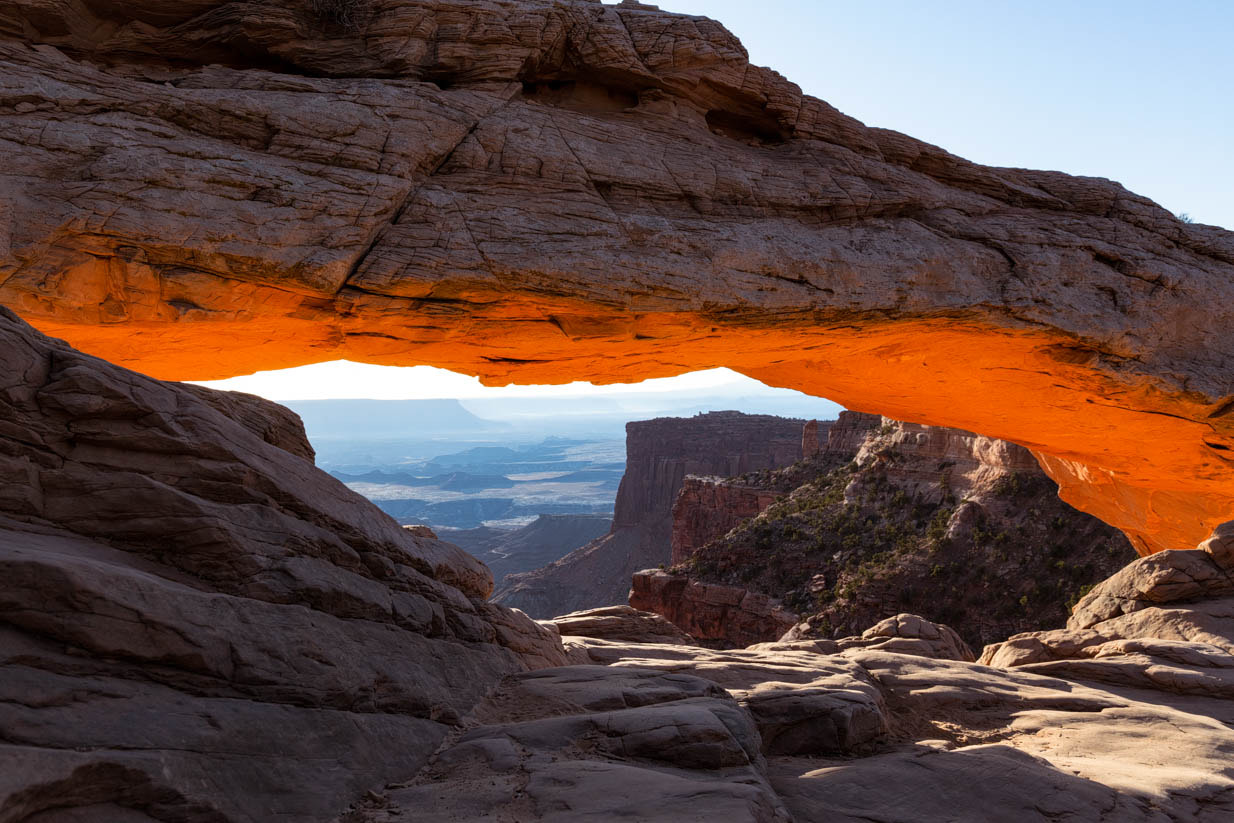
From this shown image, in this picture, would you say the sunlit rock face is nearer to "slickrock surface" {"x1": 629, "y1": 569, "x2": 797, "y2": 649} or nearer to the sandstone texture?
the sandstone texture

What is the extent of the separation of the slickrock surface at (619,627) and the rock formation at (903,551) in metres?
18.9

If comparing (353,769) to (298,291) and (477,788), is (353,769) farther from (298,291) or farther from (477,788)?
(298,291)

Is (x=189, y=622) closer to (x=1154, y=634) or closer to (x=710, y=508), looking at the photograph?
(x=1154, y=634)

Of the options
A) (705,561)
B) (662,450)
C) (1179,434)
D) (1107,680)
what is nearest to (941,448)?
(705,561)

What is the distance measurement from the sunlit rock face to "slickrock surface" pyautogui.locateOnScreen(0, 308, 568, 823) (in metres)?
3.94

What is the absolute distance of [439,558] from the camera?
1062 centimetres

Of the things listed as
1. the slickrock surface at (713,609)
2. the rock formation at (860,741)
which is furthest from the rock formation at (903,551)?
the rock formation at (860,741)

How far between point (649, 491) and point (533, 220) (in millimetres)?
94327

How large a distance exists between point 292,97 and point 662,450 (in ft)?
320

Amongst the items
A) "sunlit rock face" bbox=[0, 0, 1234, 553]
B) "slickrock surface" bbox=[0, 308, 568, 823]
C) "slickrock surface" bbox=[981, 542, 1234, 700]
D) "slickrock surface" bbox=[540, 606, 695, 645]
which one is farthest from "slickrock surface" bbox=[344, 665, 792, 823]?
"slickrock surface" bbox=[981, 542, 1234, 700]

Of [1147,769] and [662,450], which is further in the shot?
[662,450]

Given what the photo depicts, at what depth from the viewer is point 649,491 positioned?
106750 mm

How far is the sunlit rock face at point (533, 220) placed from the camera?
12.1 metres

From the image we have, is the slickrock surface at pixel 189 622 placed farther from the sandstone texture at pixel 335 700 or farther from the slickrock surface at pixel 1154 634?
the slickrock surface at pixel 1154 634
